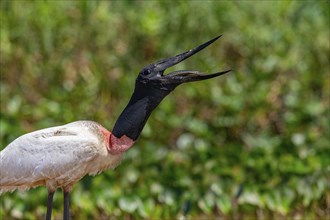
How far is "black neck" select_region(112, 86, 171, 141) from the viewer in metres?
5.21

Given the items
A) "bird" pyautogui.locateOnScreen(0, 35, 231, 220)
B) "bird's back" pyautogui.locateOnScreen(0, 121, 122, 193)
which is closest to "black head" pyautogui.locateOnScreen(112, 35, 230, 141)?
"bird" pyautogui.locateOnScreen(0, 35, 231, 220)

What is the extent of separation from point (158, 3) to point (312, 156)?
2.36 m

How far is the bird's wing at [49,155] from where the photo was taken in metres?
5.16

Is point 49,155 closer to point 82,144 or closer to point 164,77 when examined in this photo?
point 82,144

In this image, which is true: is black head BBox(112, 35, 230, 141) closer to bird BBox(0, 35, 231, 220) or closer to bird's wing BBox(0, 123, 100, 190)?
bird BBox(0, 35, 231, 220)

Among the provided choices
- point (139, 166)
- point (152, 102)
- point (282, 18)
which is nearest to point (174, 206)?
point (139, 166)

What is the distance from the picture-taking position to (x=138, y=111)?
5.22 metres

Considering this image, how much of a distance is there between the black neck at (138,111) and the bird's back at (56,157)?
0.41 feet

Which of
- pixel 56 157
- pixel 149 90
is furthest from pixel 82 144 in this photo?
pixel 149 90

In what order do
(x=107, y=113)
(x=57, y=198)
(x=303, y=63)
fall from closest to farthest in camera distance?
(x=57, y=198) → (x=107, y=113) → (x=303, y=63)

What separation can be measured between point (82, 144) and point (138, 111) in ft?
1.10

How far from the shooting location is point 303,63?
28.9ft

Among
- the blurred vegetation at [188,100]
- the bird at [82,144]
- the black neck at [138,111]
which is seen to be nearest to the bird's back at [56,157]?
the bird at [82,144]

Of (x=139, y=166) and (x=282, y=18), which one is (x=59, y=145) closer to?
(x=139, y=166)
